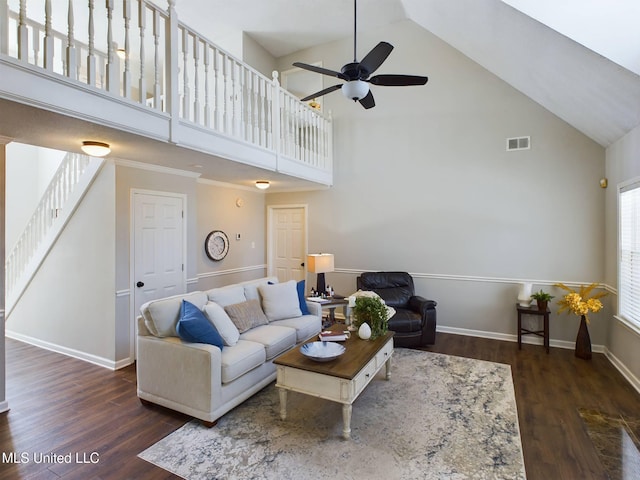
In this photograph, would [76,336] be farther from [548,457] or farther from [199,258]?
[548,457]

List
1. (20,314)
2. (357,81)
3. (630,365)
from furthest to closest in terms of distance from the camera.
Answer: (20,314) < (630,365) < (357,81)

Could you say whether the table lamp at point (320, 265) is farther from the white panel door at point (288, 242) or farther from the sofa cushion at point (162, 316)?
the sofa cushion at point (162, 316)

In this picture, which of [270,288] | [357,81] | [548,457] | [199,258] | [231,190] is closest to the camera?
[548,457]

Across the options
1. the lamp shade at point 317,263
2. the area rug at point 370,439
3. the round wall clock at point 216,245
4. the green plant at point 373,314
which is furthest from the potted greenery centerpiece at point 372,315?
the round wall clock at point 216,245

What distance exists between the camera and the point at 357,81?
3.01m

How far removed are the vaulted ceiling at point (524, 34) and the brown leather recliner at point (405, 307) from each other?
2.84m

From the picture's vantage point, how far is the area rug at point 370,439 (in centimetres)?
222

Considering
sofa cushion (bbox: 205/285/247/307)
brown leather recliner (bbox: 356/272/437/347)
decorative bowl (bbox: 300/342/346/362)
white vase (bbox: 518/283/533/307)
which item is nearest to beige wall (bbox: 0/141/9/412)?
sofa cushion (bbox: 205/285/247/307)

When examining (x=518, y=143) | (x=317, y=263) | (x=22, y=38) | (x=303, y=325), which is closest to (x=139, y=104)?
(x=22, y=38)

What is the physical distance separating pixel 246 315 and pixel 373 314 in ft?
4.45

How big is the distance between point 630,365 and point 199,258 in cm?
548

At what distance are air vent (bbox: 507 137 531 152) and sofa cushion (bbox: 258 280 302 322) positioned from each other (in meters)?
3.66

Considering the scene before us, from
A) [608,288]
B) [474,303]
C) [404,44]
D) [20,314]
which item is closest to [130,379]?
[20,314]

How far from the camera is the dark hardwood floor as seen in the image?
2270mm
